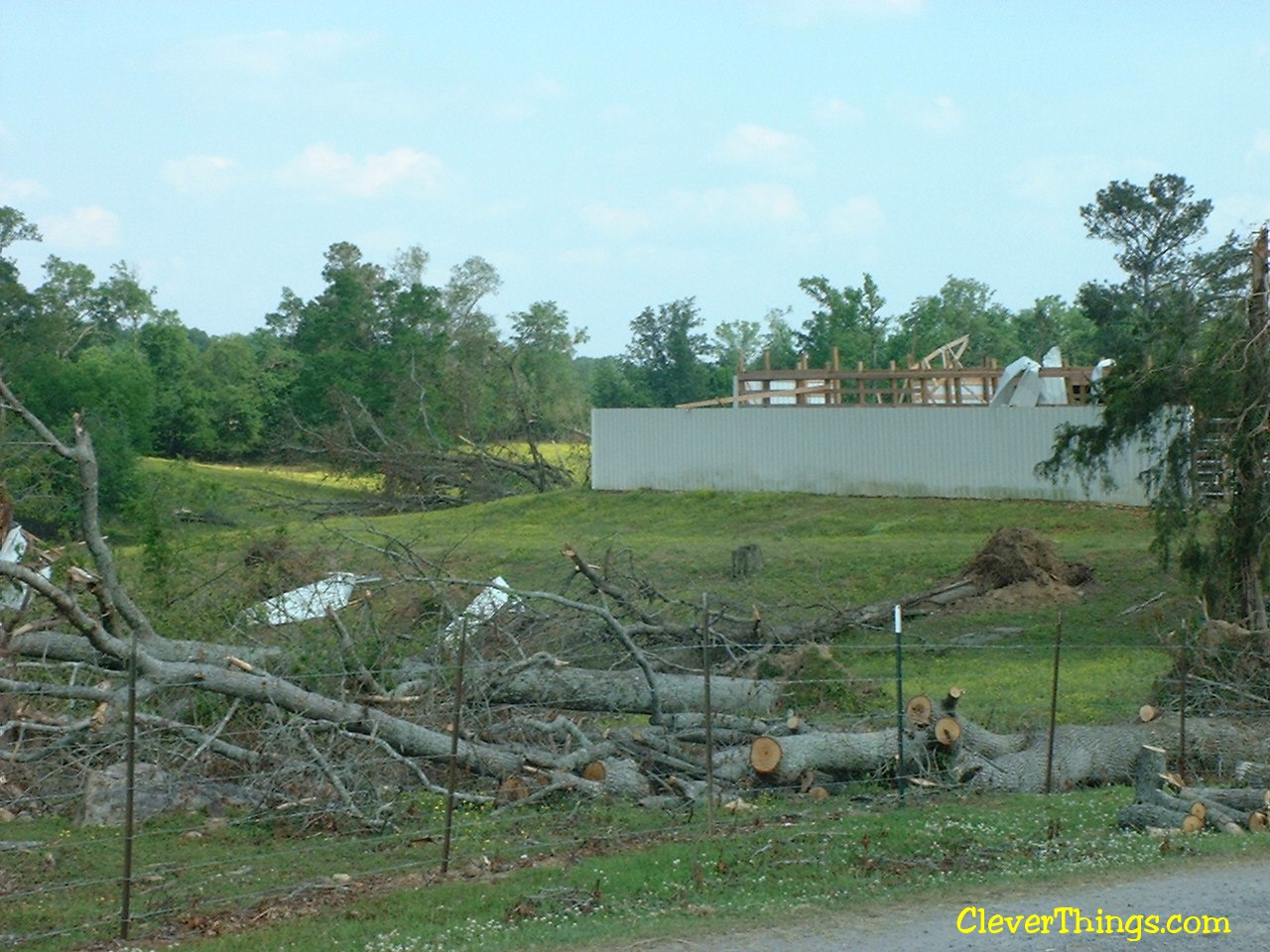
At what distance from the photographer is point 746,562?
24.7m

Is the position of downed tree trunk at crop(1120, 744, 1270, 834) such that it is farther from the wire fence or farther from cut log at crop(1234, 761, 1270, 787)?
the wire fence

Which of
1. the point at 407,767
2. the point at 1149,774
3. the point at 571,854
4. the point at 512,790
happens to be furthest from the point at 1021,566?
the point at 571,854

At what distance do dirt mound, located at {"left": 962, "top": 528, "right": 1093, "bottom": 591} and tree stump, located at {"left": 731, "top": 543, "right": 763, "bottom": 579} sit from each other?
3399 millimetres

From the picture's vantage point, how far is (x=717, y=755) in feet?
39.1

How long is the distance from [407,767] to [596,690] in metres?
2.46

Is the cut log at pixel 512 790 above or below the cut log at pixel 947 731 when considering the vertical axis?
below

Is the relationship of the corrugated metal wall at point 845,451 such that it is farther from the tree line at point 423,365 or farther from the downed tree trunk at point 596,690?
the downed tree trunk at point 596,690

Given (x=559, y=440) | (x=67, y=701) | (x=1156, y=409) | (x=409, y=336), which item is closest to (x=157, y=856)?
(x=67, y=701)

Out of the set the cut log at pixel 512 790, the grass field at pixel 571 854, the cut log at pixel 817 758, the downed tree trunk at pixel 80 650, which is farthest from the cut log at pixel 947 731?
the downed tree trunk at pixel 80 650

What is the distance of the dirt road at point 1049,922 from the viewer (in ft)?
24.0

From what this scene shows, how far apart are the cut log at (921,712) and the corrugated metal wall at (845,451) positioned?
16810mm

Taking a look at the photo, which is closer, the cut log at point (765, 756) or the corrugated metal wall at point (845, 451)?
the cut log at point (765, 756)

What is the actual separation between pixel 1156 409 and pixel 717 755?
10.1 meters

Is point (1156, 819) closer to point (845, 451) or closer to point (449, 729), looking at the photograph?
point (449, 729)
